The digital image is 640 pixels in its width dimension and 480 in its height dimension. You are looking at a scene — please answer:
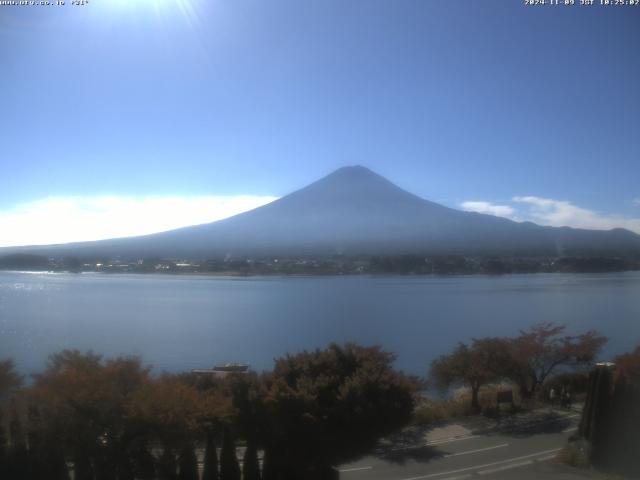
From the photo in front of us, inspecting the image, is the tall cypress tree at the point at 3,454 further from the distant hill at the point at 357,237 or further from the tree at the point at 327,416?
the distant hill at the point at 357,237

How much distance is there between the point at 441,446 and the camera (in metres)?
8.48

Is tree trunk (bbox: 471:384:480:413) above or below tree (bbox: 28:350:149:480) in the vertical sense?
below

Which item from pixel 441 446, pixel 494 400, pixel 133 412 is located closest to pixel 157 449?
pixel 133 412

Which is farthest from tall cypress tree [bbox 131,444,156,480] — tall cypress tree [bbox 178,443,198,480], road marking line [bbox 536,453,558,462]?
road marking line [bbox 536,453,558,462]

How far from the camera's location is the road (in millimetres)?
6934

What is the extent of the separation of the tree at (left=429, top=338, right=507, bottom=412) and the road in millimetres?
2324

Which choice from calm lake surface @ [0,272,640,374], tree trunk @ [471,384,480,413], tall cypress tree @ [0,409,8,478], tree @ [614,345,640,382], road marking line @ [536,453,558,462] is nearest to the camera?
tall cypress tree @ [0,409,8,478]

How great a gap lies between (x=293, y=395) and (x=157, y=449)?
138 cm

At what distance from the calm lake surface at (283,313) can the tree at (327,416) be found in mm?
8758

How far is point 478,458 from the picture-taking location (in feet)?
25.5

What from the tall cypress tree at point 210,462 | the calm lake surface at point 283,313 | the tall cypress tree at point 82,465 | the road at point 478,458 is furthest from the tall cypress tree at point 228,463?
the calm lake surface at point 283,313

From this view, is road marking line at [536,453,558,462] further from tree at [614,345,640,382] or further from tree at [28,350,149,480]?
tree at [28,350,149,480]

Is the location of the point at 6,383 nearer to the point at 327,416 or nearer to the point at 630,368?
the point at 327,416

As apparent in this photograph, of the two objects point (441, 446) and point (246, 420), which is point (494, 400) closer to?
point (441, 446)
